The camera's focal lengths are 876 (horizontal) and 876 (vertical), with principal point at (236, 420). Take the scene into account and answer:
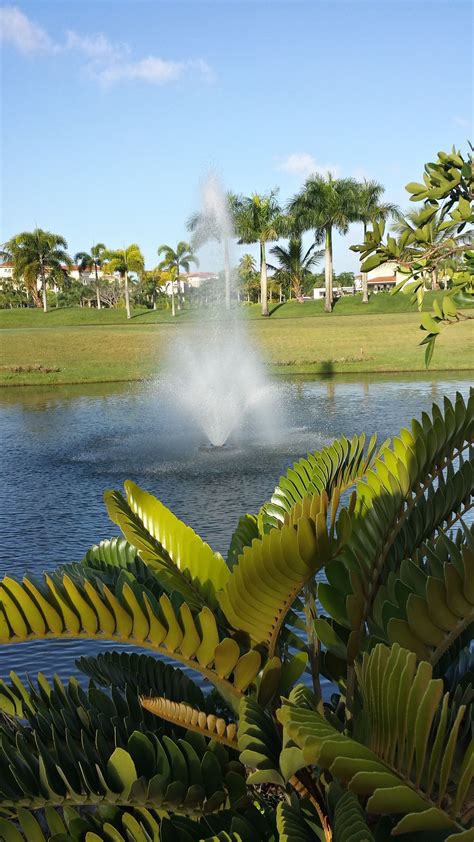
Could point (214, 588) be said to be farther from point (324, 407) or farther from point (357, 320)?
point (357, 320)

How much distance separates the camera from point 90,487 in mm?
14352

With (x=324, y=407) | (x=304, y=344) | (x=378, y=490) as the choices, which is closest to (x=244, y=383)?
(x=324, y=407)

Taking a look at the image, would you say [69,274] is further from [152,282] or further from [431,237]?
[431,237]

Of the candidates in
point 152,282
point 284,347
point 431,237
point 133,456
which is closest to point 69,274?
point 152,282

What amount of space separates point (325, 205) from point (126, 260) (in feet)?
60.4

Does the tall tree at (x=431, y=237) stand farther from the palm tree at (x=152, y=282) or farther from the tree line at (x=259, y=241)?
the palm tree at (x=152, y=282)

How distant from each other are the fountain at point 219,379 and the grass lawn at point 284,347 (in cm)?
314

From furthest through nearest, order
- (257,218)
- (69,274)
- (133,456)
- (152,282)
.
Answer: (152,282), (69,274), (257,218), (133,456)

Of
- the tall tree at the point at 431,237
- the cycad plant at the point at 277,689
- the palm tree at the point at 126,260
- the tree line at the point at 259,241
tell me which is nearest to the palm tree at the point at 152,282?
the tree line at the point at 259,241

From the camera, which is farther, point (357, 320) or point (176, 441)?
point (357, 320)

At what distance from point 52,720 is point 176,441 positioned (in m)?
16.2

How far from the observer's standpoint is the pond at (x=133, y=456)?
10719 mm

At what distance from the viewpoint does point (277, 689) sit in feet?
10.3

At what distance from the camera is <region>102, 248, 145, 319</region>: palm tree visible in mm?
65938
